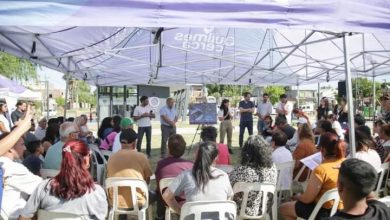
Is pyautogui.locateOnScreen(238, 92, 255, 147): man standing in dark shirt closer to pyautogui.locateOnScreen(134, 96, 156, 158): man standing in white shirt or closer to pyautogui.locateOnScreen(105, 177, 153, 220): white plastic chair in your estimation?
pyautogui.locateOnScreen(134, 96, 156, 158): man standing in white shirt

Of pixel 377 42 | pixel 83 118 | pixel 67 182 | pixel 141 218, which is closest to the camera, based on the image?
pixel 67 182

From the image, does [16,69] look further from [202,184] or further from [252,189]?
[202,184]

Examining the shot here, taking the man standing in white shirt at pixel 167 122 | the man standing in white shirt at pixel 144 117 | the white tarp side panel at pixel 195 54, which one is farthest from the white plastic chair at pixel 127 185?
the man standing in white shirt at pixel 167 122

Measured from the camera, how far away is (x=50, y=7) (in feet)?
10.2

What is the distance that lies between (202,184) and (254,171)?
63 centimetres

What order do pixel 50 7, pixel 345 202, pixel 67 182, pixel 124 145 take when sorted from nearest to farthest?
pixel 345 202 < pixel 67 182 < pixel 50 7 < pixel 124 145

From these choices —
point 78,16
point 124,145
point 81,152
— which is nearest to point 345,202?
point 81,152

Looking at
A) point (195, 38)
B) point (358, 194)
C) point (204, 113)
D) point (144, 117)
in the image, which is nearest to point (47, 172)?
point (358, 194)

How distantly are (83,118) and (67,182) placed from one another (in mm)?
5608

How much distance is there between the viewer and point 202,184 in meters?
3.43

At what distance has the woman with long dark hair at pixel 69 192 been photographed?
8.83ft

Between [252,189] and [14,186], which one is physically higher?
[14,186]

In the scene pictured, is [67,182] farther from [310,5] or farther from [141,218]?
[310,5]

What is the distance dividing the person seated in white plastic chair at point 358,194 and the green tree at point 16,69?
2637 centimetres
